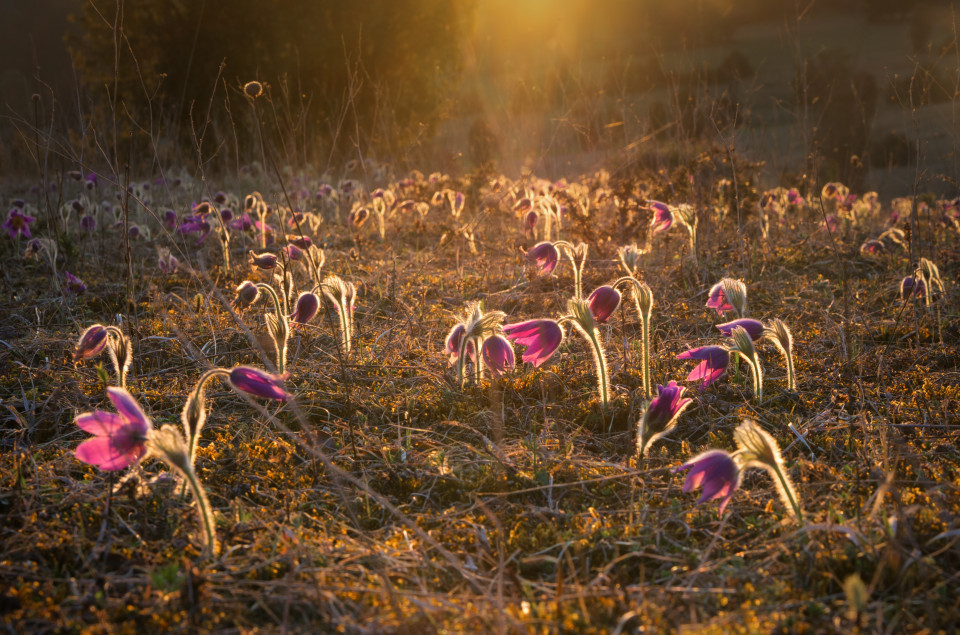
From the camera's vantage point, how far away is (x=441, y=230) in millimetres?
6375

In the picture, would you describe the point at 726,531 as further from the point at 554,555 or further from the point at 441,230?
the point at 441,230

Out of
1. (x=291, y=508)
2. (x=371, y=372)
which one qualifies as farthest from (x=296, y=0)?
(x=291, y=508)

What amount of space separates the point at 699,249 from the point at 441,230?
2464mm

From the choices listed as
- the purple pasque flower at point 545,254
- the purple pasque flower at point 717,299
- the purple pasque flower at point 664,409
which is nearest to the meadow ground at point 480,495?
the purple pasque flower at point 664,409

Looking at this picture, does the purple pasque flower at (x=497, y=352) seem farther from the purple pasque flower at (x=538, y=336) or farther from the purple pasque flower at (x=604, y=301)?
the purple pasque flower at (x=604, y=301)

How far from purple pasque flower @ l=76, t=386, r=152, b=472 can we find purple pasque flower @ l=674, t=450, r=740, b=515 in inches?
48.9

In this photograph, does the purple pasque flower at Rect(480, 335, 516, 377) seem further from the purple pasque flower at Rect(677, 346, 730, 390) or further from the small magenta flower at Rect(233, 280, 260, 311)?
the small magenta flower at Rect(233, 280, 260, 311)

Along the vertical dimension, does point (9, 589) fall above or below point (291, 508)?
above

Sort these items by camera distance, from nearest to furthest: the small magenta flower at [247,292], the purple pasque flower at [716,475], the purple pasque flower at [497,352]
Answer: the purple pasque flower at [716,475] < the purple pasque flower at [497,352] < the small magenta flower at [247,292]

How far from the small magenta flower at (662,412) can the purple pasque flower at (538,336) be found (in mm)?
426

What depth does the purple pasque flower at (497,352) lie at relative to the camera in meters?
2.29

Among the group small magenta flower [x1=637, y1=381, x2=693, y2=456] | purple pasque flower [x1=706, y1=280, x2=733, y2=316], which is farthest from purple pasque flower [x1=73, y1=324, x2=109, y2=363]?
purple pasque flower [x1=706, y1=280, x2=733, y2=316]

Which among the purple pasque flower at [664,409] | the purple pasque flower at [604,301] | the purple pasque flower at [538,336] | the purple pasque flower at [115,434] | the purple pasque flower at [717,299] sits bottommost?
the purple pasque flower at [664,409]

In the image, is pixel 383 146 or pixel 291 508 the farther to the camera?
pixel 383 146
